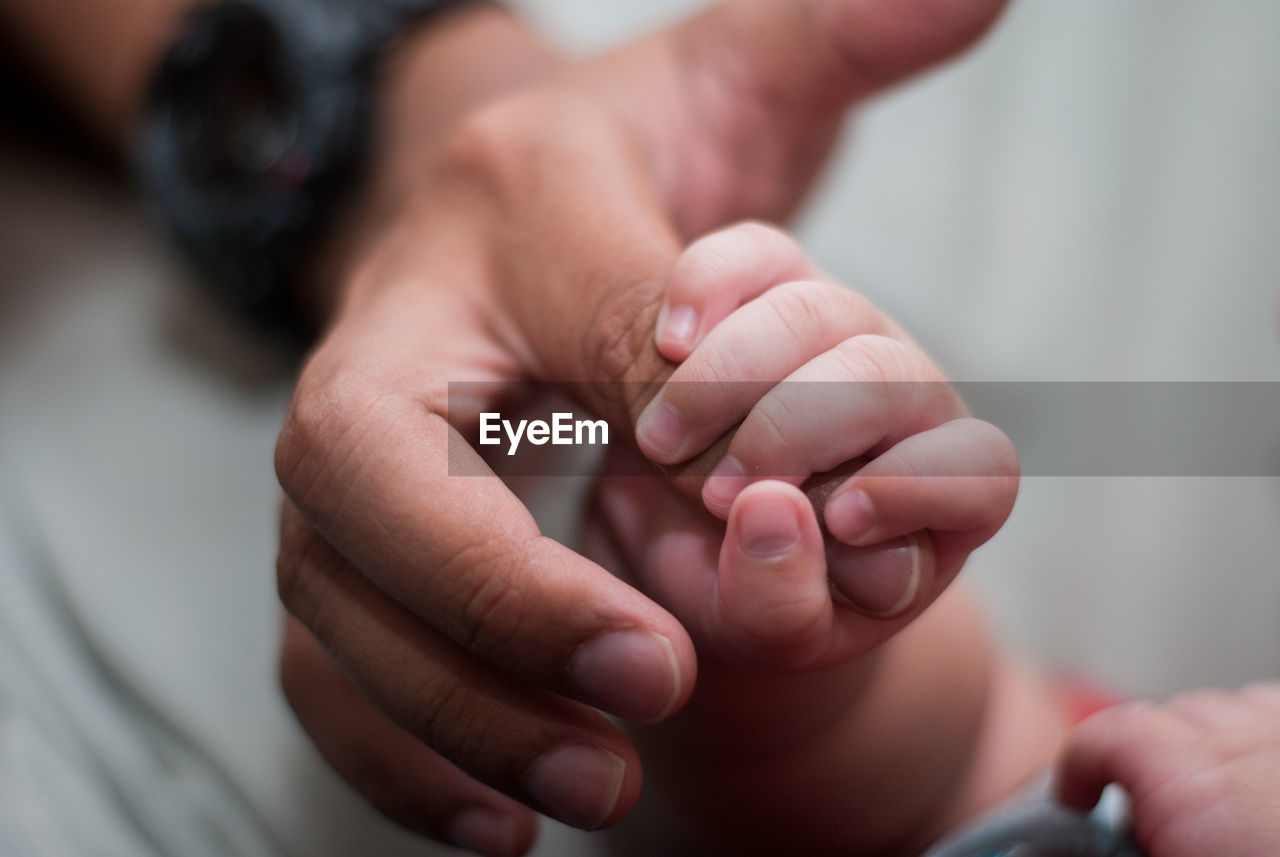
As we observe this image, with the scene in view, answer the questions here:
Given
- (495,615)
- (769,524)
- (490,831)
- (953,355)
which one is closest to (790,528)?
(769,524)

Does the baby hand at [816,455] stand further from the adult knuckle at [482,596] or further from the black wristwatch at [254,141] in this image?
the black wristwatch at [254,141]

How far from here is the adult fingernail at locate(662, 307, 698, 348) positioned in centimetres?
36

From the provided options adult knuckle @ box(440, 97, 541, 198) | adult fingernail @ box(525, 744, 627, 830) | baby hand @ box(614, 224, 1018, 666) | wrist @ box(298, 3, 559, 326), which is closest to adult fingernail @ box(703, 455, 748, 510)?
baby hand @ box(614, 224, 1018, 666)

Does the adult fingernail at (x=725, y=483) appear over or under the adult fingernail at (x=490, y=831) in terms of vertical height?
over

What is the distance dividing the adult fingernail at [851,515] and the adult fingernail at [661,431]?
0.21 ft

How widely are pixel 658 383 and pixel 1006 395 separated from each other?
1.50ft

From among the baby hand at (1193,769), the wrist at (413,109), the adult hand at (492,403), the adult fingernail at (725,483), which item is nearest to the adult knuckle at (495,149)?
the adult hand at (492,403)

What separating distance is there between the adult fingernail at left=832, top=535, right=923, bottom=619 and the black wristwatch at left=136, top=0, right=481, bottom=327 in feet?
1.79

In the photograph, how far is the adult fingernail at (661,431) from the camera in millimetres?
351

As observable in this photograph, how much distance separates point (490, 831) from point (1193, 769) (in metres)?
0.31

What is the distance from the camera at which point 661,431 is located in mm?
355

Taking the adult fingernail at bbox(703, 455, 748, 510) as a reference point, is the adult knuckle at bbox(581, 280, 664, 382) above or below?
above

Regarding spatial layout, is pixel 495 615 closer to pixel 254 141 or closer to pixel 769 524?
pixel 769 524

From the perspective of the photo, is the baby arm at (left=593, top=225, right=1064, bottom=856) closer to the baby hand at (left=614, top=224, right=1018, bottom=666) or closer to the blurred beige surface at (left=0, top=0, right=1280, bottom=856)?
the baby hand at (left=614, top=224, right=1018, bottom=666)
